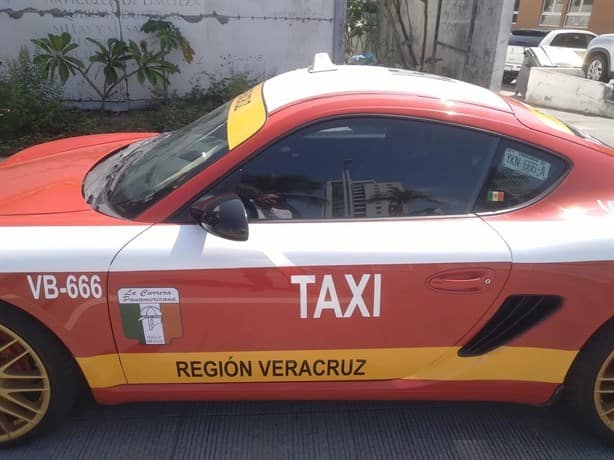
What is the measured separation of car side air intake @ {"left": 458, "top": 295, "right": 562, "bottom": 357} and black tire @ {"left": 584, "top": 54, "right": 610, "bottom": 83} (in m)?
12.1

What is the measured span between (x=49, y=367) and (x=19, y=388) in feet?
0.68

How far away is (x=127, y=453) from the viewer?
234 cm

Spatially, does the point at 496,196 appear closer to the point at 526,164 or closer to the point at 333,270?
A: the point at 526,164

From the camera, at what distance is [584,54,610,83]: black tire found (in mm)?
12297

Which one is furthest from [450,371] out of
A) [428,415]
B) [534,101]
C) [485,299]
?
[534,101]

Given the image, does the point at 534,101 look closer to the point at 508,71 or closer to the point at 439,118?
the point at 508,71

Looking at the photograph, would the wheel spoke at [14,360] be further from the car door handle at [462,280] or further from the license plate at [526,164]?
the license plate at [526,164]

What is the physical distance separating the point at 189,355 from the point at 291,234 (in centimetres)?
63

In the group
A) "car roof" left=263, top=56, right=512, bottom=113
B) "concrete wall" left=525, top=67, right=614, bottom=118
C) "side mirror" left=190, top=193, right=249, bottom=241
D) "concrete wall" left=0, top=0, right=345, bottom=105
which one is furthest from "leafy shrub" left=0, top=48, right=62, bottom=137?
"concrete wall" left=525, top=67, right=614, bottom=118

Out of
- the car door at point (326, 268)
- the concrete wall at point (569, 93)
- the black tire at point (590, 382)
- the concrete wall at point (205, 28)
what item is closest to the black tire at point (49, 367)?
the car door at point (326, 268)

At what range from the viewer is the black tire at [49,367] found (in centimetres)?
211

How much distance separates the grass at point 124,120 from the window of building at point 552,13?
22611mm

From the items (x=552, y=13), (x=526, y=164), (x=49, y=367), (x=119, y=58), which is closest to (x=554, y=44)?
(x=552, y=13)

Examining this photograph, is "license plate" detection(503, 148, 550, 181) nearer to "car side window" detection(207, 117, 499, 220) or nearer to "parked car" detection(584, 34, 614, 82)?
"car side window" detection(207, 117, 499, 220)
